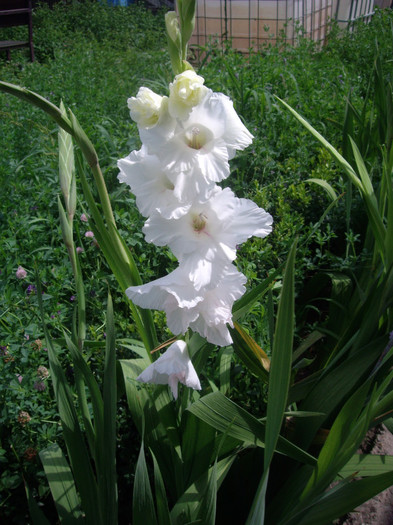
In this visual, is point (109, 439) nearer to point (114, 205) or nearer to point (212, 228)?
point (212, 228)

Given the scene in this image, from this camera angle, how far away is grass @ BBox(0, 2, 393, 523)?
132 cm

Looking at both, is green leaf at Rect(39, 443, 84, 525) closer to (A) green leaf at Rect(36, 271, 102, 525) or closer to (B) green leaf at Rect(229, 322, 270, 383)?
(A) green leaf at Rect(36, 271, 102, 525)

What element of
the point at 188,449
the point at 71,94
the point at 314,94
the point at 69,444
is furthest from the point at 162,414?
the point at 71,94

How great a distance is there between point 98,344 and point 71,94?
244cm

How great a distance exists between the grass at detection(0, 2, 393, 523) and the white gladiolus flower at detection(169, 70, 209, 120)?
503mm

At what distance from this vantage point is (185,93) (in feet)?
2.37

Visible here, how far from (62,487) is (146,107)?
78cm

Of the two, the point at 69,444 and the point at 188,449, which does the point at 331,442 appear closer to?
the point at 188,449

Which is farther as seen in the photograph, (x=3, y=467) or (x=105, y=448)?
(x=3, y=467)

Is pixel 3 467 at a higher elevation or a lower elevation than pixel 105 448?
lower

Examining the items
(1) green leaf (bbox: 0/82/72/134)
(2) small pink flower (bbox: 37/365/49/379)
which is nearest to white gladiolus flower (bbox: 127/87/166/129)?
(1) green leaf (bbox: 0/82/72/134)

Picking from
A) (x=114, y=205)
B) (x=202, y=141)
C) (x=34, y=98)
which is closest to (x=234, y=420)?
(x=202, y=141)

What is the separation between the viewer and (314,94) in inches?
117

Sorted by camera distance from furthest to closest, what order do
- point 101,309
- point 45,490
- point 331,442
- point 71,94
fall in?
point 71,94
point 101,309
point 45,490
point 331,442
